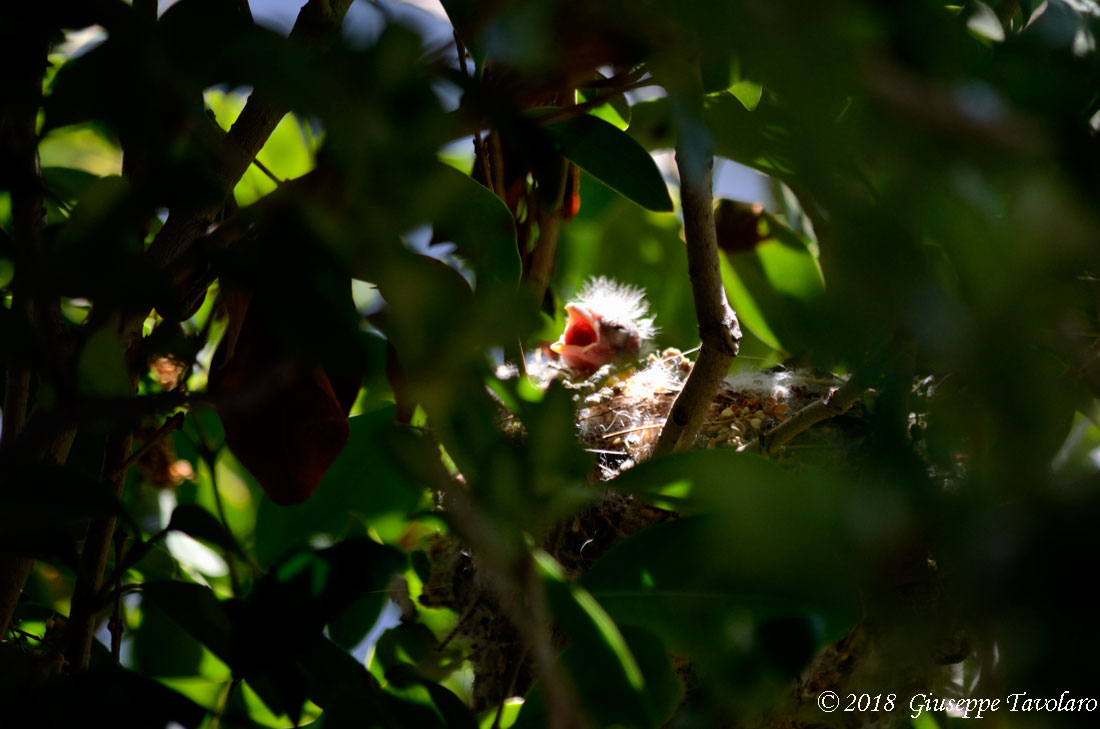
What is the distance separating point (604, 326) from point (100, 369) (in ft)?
3.30

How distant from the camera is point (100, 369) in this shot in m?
0.43

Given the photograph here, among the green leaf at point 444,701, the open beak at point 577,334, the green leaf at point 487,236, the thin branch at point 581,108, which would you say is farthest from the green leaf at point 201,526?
the open beak at point 577,334

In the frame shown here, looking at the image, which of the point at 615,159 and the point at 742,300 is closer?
the point at 615,159

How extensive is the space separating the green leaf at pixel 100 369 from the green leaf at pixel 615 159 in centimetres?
37

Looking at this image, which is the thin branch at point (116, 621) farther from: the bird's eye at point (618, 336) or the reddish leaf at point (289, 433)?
the bird's eye at point (618, 336)

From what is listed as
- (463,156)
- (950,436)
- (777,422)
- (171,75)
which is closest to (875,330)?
(950,436)

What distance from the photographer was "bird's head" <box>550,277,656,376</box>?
4.52 feet

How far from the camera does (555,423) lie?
29 centimetres

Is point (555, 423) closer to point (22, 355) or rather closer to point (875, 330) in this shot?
point (875, 330)

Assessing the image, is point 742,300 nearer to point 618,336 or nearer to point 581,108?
point 618,336

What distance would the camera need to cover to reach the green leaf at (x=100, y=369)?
0.43m

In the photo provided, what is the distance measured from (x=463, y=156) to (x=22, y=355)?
3.18 ft

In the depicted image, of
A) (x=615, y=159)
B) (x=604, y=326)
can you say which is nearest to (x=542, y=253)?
(x=615, y=159)

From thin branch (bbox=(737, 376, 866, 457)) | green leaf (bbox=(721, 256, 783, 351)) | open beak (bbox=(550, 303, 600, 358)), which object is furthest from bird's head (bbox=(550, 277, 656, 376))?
thin branch (bbox=(737, 376, 866, 457))
